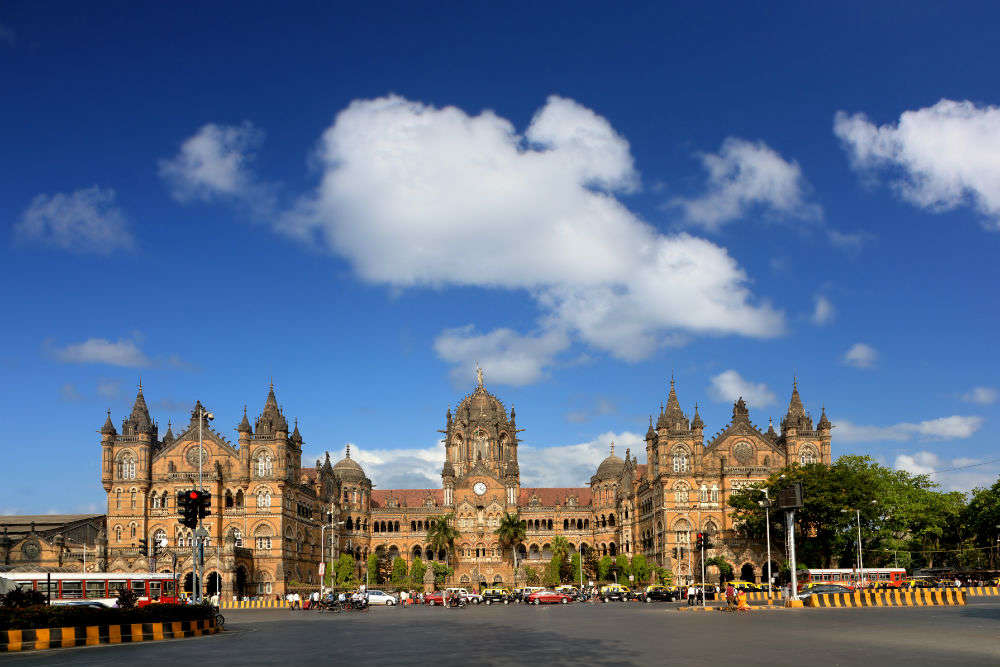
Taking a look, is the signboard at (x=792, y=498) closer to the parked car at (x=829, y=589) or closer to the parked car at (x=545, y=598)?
the parked car at (x=829, y=589)

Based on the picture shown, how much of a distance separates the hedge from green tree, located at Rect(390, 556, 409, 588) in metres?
80.6

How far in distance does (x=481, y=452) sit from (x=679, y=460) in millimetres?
35729

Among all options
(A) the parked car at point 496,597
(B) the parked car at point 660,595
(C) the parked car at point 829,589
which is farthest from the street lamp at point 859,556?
(A) the parked car at point 496,597

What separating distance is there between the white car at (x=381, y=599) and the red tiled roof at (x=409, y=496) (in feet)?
192

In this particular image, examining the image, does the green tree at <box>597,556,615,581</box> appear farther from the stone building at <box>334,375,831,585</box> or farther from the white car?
the white car

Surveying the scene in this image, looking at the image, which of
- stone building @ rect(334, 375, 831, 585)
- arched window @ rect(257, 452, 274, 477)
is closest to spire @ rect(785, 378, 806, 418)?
stone building @ rect(334, 375, 831, 585)

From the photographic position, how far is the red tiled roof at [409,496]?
143 metres

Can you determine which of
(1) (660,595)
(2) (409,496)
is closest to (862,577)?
(1) (660,595)

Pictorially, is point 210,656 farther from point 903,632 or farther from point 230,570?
point 230,570

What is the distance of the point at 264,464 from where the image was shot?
100438 mm

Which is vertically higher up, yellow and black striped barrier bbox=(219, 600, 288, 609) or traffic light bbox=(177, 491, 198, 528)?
traffic light bbox=(177, 491, 198, 528)

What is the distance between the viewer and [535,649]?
26.8 m

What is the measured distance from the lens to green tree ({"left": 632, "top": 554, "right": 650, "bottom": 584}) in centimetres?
10478

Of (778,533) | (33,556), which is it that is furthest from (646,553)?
(33,556)
